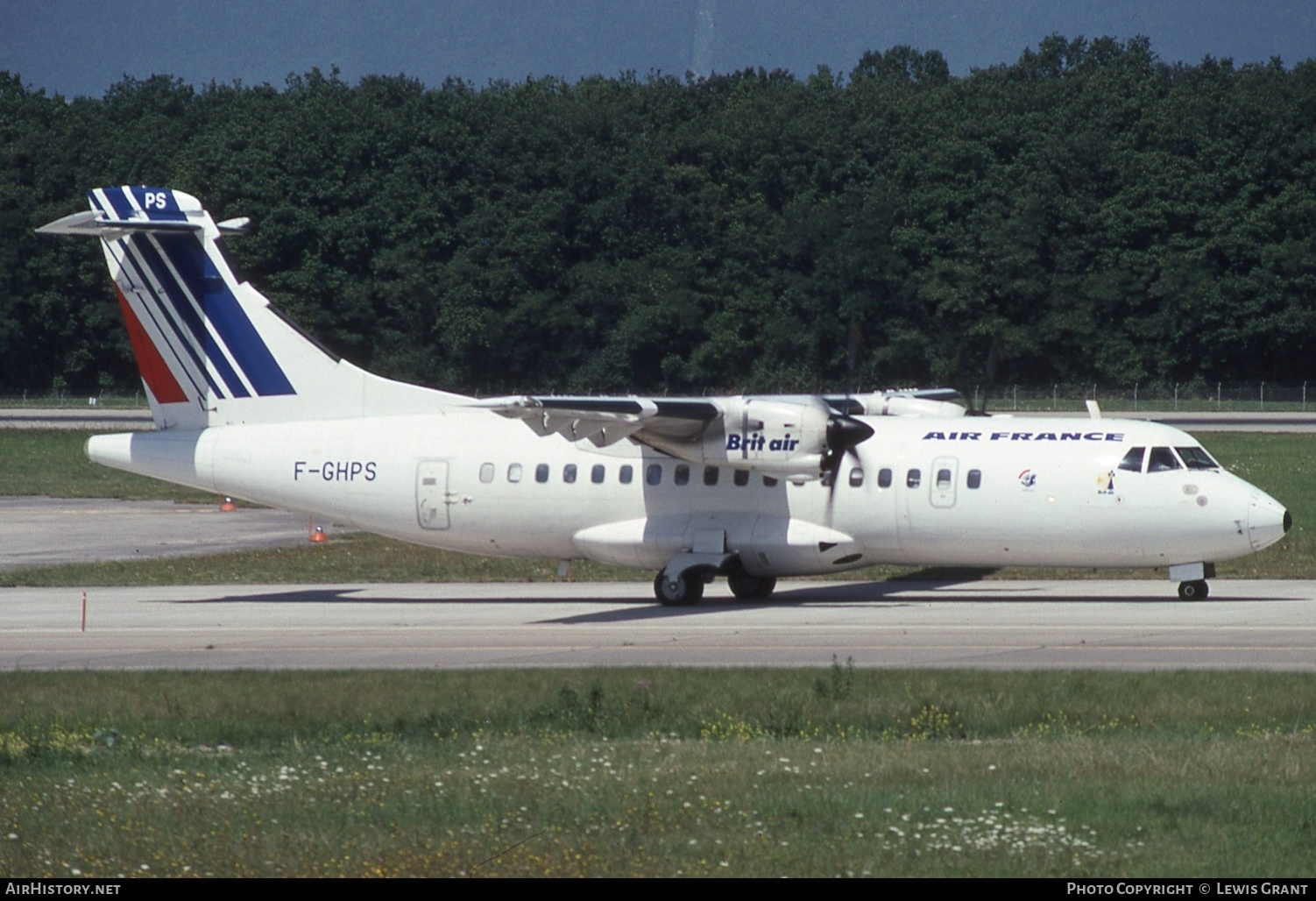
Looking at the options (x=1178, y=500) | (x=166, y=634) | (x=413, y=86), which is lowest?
(x=166, y=634)

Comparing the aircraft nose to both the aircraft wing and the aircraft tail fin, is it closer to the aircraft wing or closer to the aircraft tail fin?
the aircraft wing

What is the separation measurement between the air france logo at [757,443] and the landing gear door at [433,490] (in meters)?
5.20

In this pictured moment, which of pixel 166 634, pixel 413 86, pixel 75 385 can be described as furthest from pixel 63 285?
pixel 166 634

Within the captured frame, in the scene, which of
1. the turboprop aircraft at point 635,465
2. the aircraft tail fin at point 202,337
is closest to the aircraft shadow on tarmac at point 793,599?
the turboprop aircraft at point 635,465

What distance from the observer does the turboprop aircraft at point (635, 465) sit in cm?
2402

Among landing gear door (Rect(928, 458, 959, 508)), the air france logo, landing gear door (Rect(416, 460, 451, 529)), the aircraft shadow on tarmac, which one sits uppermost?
the air france logo

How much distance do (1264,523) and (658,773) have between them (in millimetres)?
14251

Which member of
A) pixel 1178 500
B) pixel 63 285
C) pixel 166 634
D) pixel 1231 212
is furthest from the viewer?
pixel 63 285

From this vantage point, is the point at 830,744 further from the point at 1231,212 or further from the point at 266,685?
the point at 1231,212

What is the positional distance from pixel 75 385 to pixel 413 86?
29.2 m

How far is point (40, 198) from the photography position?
286 ft

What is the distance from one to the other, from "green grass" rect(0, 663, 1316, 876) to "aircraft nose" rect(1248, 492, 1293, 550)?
7.37 metres

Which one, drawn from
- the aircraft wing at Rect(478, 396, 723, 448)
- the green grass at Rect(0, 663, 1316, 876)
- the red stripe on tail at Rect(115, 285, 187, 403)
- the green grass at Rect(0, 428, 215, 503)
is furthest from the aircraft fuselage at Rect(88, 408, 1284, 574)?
the green grass at Rect(0, 428, 215, 503)

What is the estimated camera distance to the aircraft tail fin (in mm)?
26906
